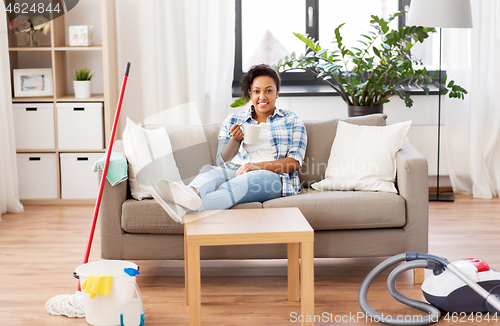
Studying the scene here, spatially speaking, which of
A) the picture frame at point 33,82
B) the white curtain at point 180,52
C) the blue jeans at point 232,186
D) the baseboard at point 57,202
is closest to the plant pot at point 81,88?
the picture frame at point 33,82

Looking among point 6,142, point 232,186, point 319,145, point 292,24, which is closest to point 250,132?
point 232,186

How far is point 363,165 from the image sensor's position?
2.73 metres

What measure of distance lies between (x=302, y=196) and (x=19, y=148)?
2438mm

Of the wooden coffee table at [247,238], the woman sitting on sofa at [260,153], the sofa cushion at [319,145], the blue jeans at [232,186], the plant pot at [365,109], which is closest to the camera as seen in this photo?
the wooden coffee table at [247,238]

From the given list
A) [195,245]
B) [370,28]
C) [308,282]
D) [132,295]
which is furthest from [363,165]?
[370,28]

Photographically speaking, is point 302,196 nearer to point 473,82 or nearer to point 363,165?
point 363,165

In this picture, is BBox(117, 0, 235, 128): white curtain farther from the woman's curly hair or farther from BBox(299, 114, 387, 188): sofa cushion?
BBox(299, 114, 387, 188): sofa cushion

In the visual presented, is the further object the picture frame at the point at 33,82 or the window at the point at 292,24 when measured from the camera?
→ the window at the point at 292,24

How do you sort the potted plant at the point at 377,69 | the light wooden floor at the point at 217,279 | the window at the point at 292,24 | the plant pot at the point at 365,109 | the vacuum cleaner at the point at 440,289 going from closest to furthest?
the vacuum cleaner at the point at 440,289, the light wooden floor at the point at 217,279, the potted plant at the point at 377,69, the plant pot at the point at 365,109, the window at the point at 292,24

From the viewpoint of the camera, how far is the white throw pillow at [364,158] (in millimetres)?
2674

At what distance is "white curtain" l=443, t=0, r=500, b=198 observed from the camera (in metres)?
3.95

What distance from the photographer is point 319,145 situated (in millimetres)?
2957

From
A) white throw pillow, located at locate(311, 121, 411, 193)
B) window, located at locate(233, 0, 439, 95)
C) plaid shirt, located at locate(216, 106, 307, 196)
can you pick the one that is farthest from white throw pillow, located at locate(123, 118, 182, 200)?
window, located at locate(233, 0, 439, 95)

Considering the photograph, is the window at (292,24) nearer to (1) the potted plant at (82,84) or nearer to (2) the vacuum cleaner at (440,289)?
(1) the potted plant at (82,84)
